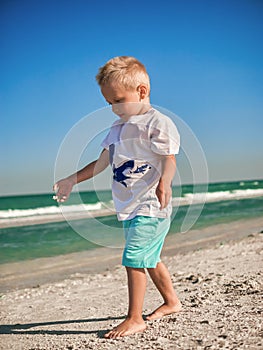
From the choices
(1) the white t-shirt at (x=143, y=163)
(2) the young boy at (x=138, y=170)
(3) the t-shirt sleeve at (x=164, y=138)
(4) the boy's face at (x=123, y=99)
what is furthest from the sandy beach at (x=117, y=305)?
(4) the boy's face at (x=123, y=99)

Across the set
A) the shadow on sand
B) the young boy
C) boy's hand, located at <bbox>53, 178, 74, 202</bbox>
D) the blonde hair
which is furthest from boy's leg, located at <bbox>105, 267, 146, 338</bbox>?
the blonde hair

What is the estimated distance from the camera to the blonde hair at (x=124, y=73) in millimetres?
2887

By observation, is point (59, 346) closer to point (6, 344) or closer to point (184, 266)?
point (6, 344)

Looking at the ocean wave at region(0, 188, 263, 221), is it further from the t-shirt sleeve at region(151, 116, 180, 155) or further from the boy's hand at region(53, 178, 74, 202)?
the t-shirt sleeve at region(151, 116, 180, 155)

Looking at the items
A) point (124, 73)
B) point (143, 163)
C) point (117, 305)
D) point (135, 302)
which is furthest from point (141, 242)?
point (117, 305)

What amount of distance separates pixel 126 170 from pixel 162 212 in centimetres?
33

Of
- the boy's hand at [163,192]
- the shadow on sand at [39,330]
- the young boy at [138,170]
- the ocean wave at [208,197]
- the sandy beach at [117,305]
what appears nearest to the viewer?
the sandy beach at [117,305]

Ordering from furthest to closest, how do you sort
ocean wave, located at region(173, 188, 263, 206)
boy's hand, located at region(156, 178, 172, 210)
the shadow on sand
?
1. ocean wave, located at region(173, 188, 263, 206)
2. the shadow on sand
3. boy's hand, located at region(156, 178, 172, 210)

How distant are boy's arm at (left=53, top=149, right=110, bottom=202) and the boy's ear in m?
0.47

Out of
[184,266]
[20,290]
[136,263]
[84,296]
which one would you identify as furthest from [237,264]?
[136,263]

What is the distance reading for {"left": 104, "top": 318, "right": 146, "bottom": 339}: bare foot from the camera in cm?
279

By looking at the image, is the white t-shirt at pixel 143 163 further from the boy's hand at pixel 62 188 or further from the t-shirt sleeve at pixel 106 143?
the boy's hand at pixel 62 188

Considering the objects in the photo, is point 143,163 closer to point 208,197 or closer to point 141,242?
point 141,242

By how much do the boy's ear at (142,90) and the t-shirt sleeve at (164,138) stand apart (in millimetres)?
185
